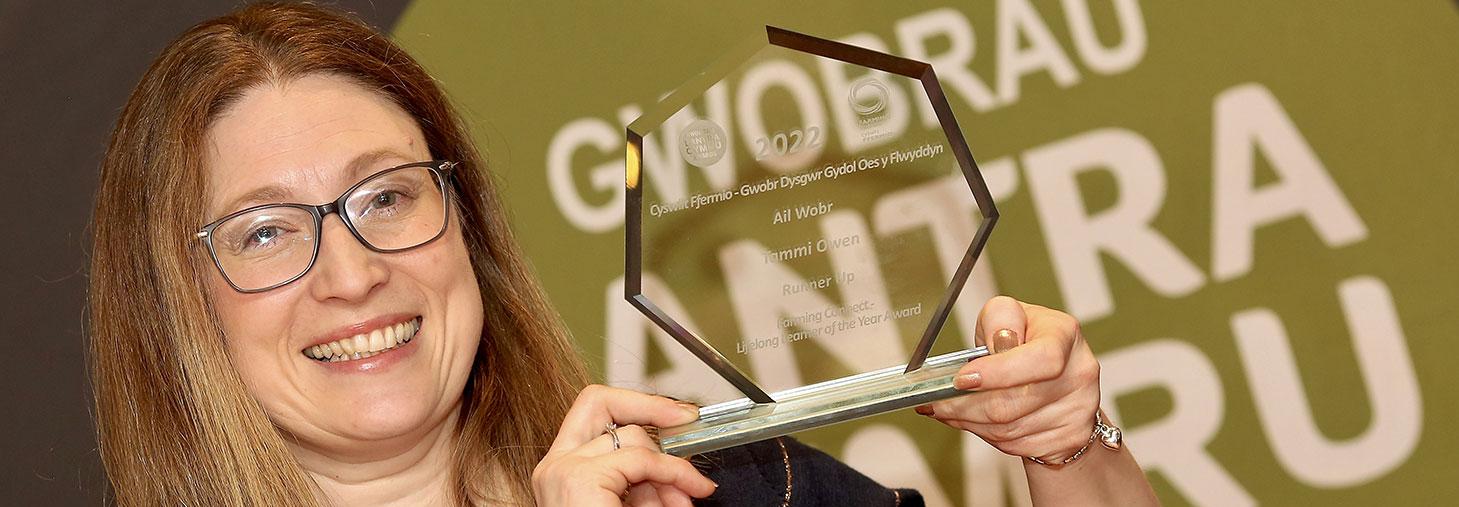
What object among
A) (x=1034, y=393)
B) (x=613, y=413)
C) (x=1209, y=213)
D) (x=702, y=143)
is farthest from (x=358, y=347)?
(x=1209, y=213)

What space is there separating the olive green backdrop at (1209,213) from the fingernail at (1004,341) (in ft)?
3.34

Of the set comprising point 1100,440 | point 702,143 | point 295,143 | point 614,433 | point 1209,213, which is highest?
point 295,143

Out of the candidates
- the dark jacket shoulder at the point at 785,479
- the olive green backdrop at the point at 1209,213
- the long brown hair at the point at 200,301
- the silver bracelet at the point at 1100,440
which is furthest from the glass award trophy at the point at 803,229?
the olive green backdrop at the point at 1209,213

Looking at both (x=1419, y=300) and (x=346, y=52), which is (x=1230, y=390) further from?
(x=346, y=52)

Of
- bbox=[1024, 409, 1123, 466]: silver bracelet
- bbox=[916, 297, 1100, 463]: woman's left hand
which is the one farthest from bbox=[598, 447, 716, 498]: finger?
bbox=[1024, 409, 1123, 466]: silver bracelet

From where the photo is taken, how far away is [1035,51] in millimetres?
2369

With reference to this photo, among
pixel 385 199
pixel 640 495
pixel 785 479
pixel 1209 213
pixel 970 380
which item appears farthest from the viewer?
pixel 1209 213

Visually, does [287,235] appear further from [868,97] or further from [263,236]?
[868,97]

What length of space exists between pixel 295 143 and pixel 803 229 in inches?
22.0

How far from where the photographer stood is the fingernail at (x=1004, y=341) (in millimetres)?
1262

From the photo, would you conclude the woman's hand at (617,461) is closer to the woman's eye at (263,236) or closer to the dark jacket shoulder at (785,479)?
the dark jacket shoulder at (785,479)

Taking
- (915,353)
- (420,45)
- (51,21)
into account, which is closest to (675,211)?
(915,353)

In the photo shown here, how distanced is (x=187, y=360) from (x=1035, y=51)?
5.12 feet

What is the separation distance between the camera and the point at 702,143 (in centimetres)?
126
